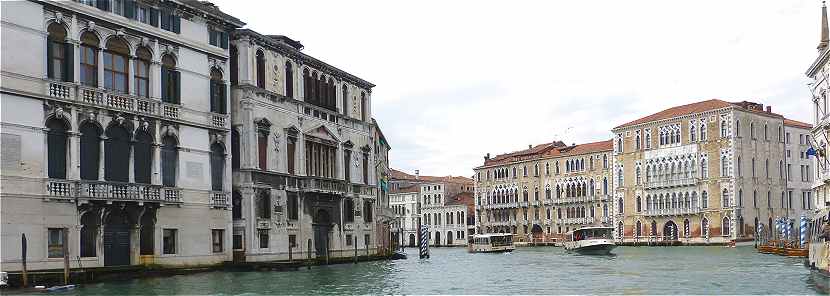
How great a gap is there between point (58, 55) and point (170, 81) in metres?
4.35

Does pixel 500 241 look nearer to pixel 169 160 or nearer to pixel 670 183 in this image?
pixel 670 183

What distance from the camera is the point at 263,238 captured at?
1254 inches

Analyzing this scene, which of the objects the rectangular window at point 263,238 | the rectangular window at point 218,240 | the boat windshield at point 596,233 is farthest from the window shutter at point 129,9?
the boat windshield at point 596,233

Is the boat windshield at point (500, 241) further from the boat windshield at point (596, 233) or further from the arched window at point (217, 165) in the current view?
the arched window at point (217, 165)

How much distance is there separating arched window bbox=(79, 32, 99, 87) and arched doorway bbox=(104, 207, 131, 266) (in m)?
3.39

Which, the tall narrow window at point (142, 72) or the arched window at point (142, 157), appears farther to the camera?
the tall narrow window at point (142, 72)

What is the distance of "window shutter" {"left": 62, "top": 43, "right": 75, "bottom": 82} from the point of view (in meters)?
23.2

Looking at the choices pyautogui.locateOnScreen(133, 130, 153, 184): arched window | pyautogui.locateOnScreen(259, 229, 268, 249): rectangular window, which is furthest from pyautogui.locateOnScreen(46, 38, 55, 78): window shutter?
pyautogui.locateOnScreen(259, 229, 268, 249): rectangular window

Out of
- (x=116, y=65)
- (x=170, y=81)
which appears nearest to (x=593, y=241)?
(x=170, y=81)

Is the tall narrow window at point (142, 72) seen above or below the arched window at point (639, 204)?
above

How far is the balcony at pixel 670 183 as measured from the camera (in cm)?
6781

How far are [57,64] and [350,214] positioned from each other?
56.6 feet

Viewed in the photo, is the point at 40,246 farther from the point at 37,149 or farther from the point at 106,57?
the point at 106,57

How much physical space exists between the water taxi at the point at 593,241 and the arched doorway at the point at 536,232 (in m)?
24.6
